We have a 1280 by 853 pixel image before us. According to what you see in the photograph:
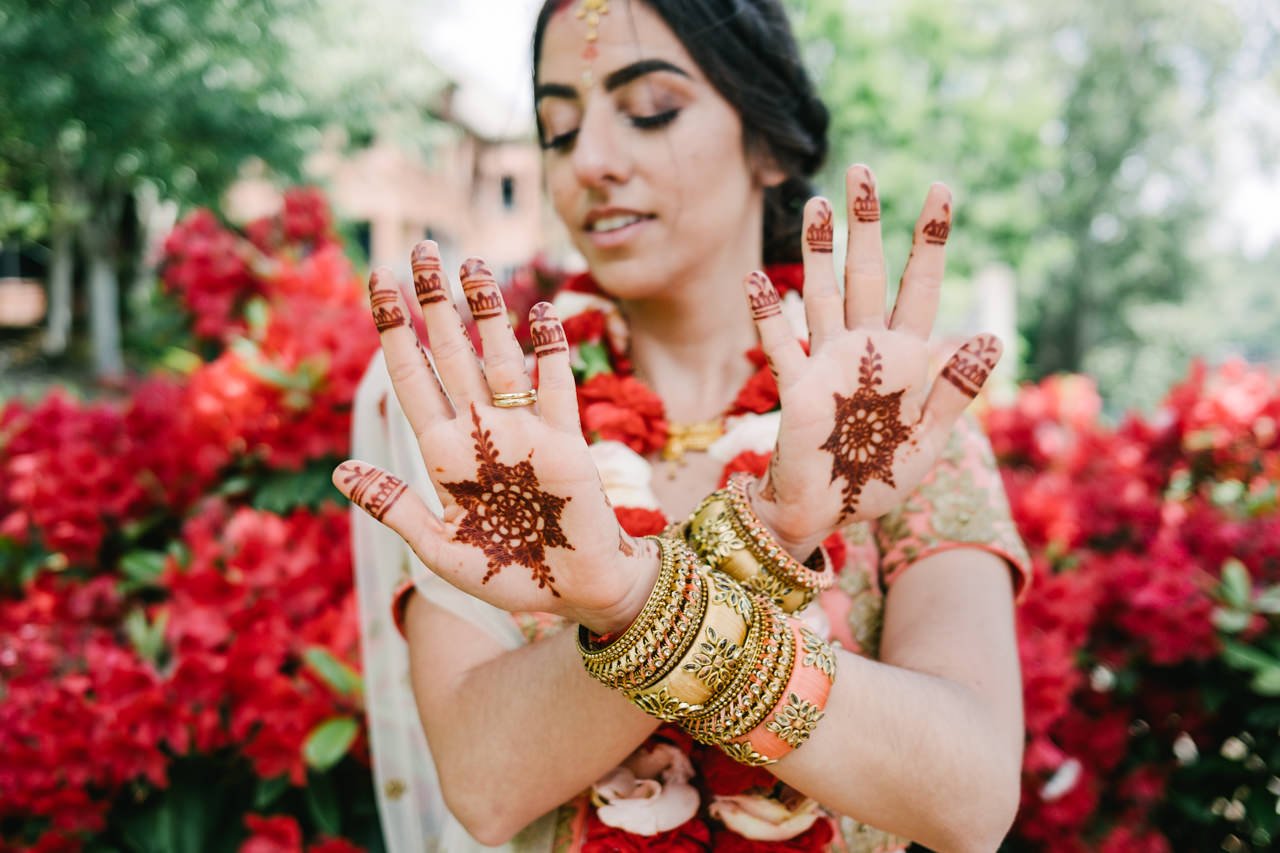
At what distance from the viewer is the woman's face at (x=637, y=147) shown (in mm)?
1384

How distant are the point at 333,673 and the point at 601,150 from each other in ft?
3.68

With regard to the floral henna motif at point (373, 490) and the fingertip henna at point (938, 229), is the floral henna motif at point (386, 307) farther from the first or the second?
the fingertip henna at point (938, 229)

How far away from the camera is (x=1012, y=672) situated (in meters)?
1.14

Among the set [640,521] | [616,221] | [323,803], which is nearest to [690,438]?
[640,521]

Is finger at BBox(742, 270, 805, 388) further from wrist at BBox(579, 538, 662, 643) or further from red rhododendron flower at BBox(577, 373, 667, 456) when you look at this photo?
red rhododendron flower at BBox(577, 373, 667, 456)

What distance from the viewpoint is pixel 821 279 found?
1.01m

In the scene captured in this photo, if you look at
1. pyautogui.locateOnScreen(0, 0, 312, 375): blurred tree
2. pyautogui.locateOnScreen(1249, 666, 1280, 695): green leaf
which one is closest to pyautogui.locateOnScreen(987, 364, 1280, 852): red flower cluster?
pyautogui.locateOnScreen(1249, 666, 1280, 695): green leaf

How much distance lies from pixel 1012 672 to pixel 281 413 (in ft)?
5.83

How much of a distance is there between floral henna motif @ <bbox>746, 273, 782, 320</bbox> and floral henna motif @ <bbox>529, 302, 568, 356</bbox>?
0.27 m

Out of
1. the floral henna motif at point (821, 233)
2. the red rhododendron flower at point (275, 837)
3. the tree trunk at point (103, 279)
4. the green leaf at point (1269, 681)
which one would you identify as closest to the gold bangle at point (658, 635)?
the floral henna motif at point (821, 233)

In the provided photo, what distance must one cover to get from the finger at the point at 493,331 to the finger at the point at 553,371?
0.09ft

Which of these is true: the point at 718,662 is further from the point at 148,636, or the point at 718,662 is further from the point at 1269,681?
the point at 1269,681

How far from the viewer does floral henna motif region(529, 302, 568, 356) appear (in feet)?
2.74

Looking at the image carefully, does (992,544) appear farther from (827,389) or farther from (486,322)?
(486,322)
